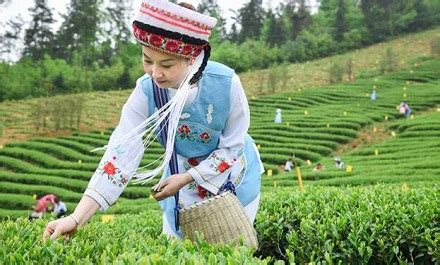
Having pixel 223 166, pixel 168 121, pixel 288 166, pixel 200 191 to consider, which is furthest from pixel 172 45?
pixel 288 166

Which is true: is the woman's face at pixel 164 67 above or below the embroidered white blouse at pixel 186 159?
above

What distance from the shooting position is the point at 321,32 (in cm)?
5094

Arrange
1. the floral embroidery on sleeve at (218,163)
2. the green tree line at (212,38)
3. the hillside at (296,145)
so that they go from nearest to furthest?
the floral embroidery on sleeve at (218,163), the hillside at (296,145), the green tree line at (212,38)

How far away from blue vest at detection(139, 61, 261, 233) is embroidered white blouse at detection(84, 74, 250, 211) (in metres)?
0.02

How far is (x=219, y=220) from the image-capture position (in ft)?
7.22

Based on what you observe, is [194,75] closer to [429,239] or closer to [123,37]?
[429,239]

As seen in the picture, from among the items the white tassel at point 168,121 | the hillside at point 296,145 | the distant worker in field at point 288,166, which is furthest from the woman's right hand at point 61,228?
the distant worker in field at point 288,166

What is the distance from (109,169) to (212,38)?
36.9 meters

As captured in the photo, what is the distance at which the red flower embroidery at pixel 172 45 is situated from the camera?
7.02 feet

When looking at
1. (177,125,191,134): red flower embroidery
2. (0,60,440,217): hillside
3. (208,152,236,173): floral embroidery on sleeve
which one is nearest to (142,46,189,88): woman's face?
(177,125,191,134): red flower embroidery

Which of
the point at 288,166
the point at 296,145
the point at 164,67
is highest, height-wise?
the point at 164,67

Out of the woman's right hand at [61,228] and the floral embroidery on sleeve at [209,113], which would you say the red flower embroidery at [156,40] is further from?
the woman's right hand at [61,228]

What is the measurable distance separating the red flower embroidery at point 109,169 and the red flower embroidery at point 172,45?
1.72ft

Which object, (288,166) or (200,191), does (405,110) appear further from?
(200,191)
